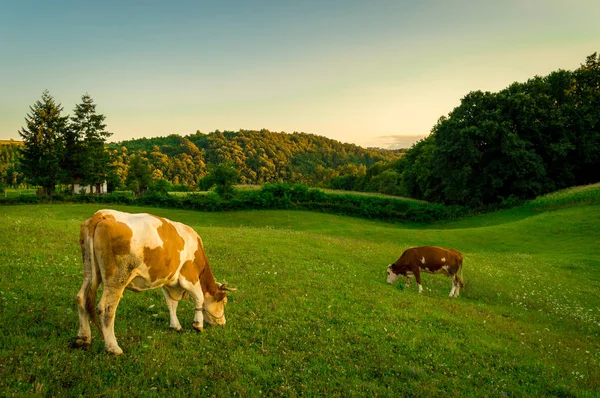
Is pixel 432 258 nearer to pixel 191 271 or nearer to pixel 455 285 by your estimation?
pixel 455 285

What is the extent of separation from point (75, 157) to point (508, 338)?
8773cm

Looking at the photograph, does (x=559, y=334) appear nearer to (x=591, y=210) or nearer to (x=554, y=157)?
(x=591, y=210)

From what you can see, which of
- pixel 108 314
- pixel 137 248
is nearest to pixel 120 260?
pixel 137 248

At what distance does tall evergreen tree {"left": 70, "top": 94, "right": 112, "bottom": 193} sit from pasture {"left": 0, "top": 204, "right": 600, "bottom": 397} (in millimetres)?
64899

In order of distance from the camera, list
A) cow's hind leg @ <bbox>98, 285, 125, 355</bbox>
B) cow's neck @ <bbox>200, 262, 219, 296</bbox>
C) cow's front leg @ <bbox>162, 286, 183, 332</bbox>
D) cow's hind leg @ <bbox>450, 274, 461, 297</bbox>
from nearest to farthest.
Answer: cow's hind leg @ <bbox>98, 285, 125, 355</bbox>, cow's front leg @ <bbox>162, 286, 183, 332</bbox>, cow's neck @ <bbox>200, 262, 219, 296</bbox>, cow's hind leg @ <bbox>450, 274, 461, 297</bbox>

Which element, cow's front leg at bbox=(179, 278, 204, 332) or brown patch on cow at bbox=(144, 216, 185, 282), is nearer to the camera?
brown patch on cow at bbox=(144, 216, 185, 282)

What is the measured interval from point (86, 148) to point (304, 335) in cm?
8655

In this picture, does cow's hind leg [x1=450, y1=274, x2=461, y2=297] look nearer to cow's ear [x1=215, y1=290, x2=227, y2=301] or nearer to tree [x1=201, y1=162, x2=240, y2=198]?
cow's ear [x1=215, y1=290, x2=227, y2=301]

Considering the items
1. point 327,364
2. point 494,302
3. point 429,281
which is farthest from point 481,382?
point 429,281

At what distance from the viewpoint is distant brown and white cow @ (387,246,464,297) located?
16.3 metres

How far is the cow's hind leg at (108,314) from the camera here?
730 centimetres

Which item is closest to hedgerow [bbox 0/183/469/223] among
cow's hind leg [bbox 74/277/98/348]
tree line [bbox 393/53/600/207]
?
tree line [bbox 393/53/600/207]

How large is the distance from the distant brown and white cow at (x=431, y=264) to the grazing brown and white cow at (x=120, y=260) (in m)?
11.3

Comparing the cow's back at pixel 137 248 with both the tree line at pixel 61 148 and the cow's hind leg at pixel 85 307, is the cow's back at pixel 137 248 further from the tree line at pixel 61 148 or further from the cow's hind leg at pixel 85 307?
the tree line at pixel 61 148
